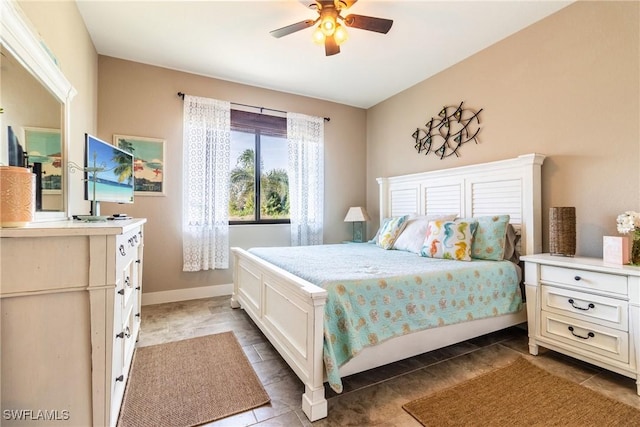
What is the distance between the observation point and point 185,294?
140 inches

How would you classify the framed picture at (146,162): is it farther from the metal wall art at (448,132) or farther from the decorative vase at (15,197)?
the metal wall art at (448,132)

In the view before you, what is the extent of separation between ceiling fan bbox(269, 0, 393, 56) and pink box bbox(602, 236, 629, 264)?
2.15 m

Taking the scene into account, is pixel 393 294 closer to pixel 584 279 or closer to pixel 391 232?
pixel 584 279

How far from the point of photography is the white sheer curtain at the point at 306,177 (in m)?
4.15

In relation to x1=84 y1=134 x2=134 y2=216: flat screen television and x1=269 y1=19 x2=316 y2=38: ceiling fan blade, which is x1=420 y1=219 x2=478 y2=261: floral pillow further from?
x1=84 y1=134 x2=134 y2=216: flat screen television

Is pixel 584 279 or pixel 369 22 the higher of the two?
pixel 369 22

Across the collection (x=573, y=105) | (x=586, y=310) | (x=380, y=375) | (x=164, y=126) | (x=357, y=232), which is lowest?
(x=380, y=375)

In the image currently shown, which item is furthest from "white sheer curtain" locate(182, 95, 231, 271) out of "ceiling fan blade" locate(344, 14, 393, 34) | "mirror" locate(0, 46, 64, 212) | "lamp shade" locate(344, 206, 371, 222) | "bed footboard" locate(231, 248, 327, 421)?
"ceiling fan blade" locate(344, 14, 393, 34)

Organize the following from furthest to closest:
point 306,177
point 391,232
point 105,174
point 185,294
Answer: point 306,177 < point 185,294 < point 391,232 < point 105,174

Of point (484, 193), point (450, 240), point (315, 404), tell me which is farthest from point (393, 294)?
point (484, 193)

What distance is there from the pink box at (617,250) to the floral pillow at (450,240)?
33.8 inches

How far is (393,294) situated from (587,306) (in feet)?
4.47

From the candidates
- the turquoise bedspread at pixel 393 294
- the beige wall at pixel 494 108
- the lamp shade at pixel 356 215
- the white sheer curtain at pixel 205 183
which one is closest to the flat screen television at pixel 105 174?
the beige wall at pixel 494 108

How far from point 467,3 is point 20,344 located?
344cm
